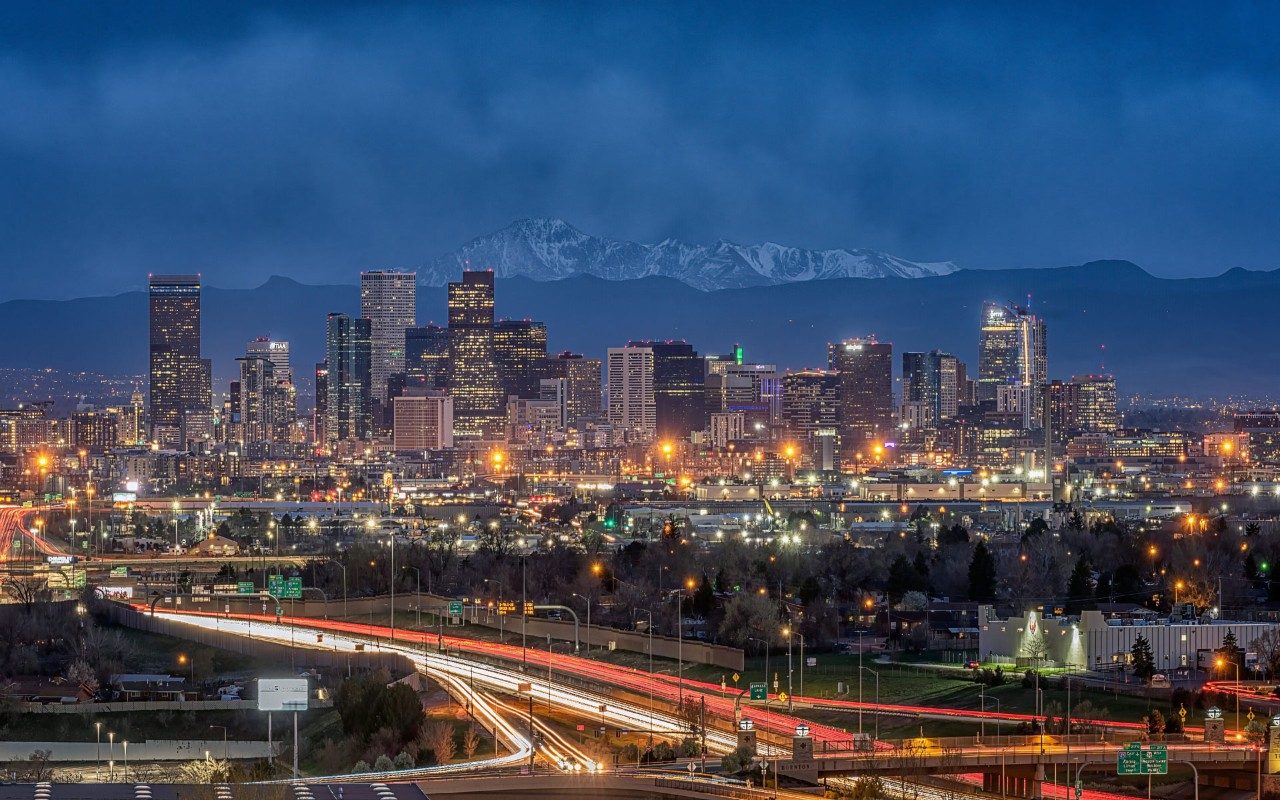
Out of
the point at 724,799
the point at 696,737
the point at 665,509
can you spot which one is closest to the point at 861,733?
the point at 696,737

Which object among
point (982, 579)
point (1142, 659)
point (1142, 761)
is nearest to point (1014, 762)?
point (1142, 761)

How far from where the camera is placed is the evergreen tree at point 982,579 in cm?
7725

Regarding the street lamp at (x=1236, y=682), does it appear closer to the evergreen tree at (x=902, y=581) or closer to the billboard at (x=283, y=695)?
the billboard at (x=283, y=695)

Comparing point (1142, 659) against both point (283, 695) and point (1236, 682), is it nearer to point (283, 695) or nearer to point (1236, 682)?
point (1236, 682)

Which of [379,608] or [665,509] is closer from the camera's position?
[379,608]

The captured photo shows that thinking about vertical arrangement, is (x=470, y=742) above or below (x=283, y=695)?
below

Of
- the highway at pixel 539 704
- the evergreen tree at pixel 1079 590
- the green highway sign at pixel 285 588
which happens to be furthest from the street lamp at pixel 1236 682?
the green highway sign at pixel 285 588

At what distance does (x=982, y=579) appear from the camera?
255 ft

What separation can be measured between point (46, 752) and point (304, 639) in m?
15.5

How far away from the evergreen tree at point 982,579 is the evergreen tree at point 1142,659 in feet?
64.6

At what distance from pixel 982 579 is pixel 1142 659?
73.7 ft

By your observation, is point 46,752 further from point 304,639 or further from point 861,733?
point 861,733

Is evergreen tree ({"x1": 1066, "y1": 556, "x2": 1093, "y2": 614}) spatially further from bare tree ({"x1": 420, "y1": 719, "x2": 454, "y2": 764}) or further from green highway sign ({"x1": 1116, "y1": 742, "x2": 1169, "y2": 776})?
green highway sign ({"x1": 1116, "y1": 742, "x2": 1169, "y2": 776})

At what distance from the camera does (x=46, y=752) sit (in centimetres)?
5609
